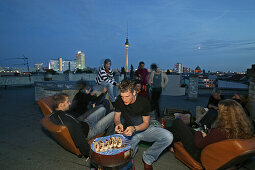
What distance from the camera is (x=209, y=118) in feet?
11.8

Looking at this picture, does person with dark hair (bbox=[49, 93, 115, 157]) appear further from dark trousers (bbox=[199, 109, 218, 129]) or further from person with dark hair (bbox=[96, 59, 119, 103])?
dark trousers (bbox=[199, 109, 218, 129])

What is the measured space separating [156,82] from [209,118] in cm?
198

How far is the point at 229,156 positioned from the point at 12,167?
3.25m

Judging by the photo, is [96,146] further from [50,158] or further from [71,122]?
[50,158]

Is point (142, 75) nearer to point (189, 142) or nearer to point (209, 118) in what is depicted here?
point (209, 118)

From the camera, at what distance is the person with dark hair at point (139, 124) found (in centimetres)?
223

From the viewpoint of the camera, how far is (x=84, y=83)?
3672 mm

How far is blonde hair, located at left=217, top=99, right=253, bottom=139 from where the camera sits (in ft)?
5.64

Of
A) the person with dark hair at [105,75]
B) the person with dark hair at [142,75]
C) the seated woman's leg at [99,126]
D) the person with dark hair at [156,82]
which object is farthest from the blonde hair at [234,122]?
the person with dark hair at [142,75]

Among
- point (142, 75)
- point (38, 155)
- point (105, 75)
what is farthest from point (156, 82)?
point (38, 155)

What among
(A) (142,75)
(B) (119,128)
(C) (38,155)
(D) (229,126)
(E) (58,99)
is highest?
(A) (142,75)

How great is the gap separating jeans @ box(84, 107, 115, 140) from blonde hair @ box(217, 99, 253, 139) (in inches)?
75.8

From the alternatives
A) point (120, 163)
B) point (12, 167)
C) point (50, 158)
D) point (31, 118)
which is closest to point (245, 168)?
point (120, 163)

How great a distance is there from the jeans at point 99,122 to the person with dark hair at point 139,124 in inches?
17.0
